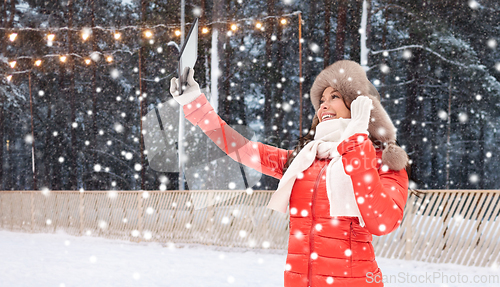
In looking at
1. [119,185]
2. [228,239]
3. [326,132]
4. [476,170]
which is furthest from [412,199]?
[119,185]

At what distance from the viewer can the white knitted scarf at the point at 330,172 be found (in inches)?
62.2

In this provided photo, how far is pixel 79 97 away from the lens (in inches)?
885

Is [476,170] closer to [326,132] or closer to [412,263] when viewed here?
[412,263]

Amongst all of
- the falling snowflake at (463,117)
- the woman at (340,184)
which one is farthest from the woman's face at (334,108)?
the falling snowflake at (463,117)

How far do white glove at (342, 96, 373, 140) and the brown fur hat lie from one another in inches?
9.8

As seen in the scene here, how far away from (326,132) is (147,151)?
66.8 feet

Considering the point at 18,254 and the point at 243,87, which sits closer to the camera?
the point at 18,254

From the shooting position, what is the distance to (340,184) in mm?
1598

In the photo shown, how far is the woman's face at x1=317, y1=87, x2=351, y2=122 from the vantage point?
1912 mm

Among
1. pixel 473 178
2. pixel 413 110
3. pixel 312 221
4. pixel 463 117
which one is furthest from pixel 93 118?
pixel 312 221

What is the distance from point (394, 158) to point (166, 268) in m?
5.73

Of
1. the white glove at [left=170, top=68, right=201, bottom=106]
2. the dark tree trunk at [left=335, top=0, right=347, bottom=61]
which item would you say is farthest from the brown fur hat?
the dark tree trunk at [left=335, top=0, right=347, bottom=61]

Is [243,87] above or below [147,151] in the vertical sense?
above

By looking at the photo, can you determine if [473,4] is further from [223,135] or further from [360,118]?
[360,118]
